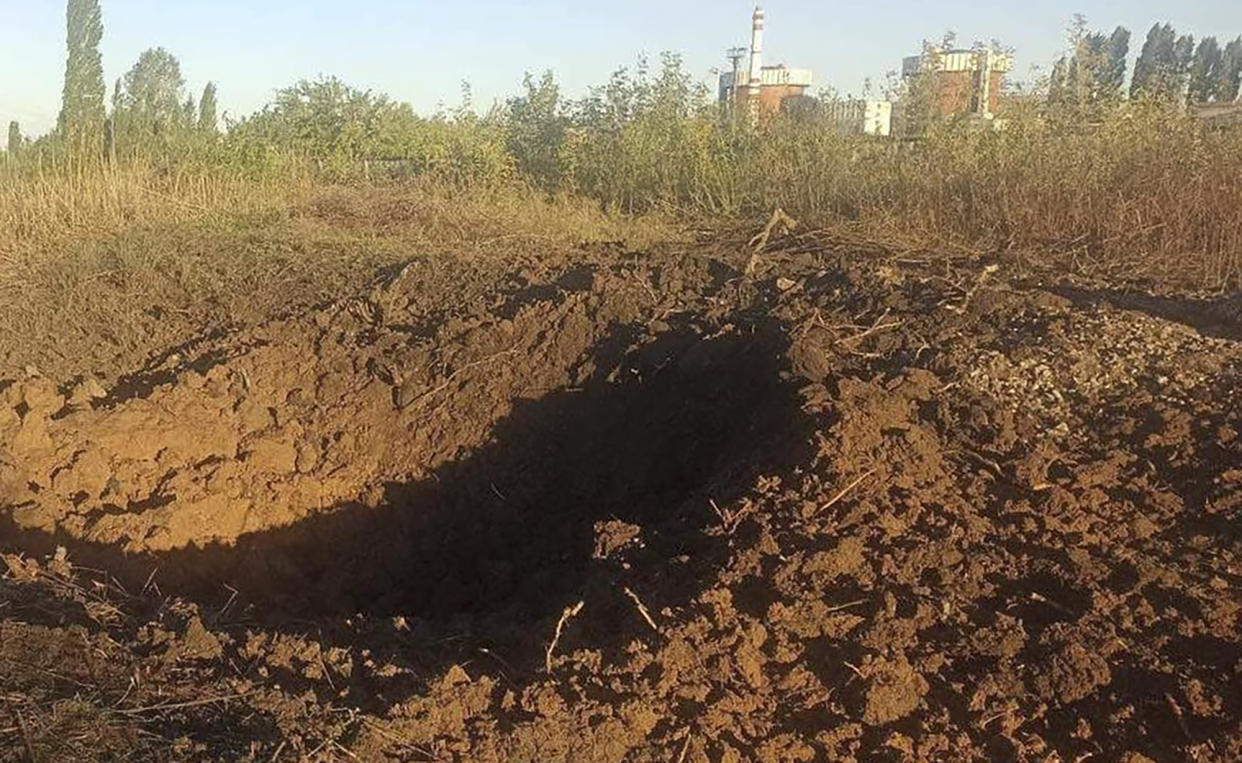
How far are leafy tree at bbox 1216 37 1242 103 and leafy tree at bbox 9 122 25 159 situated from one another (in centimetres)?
1118

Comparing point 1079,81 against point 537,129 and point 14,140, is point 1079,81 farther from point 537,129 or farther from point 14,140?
point 14,140

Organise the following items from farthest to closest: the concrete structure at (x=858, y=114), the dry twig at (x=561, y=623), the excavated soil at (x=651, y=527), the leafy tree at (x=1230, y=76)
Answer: the leafy tree at (x=1230, y=76), the concrete structure at (x=858, y=114), the dry twig at (x=561, y=623), the excavated soil at (x=651, y=527)

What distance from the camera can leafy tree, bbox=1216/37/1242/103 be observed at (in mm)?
10211

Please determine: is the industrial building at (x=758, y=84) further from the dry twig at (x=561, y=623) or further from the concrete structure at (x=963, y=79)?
the dry twig at (x=561, y=623)

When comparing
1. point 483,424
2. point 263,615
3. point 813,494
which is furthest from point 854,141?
point 263,615

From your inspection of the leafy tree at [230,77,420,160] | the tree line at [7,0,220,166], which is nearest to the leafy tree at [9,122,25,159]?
the tree line at [7,0,220,166]

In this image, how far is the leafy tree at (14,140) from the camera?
893 cm

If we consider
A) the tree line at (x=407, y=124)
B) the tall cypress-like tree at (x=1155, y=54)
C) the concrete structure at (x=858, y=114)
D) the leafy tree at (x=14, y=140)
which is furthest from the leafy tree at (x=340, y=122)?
the tall cypress-like tree at (x=1155, y=54)

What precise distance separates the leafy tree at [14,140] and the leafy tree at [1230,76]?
1118 cm

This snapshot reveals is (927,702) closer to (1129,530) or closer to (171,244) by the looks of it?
(1129,530)

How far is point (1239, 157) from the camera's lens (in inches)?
256

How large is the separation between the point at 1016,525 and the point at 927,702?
0.80 metres

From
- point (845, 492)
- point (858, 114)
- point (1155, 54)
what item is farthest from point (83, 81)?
point (1155, 54)

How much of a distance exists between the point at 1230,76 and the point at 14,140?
1333 cm
